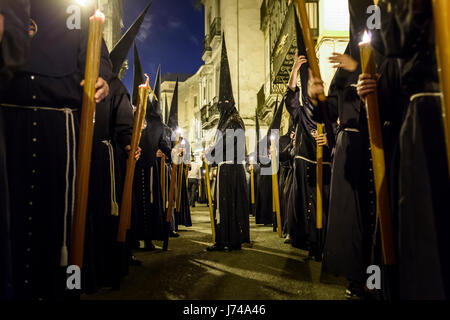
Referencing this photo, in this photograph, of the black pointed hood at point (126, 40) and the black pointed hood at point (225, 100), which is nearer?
the black pointed hood at point (126, 40)

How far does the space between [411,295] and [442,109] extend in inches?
32.8

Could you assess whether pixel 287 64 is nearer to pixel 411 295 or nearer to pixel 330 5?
pixel 330 5

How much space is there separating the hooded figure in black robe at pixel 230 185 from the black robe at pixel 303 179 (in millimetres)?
891

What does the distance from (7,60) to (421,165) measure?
205 cm

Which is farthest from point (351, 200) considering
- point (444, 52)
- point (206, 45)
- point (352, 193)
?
point (206, 45)

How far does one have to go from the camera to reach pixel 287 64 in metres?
15.2

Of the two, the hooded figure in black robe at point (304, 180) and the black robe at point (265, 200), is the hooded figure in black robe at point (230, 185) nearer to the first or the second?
the hooded figure in black robe at point (304, 180)

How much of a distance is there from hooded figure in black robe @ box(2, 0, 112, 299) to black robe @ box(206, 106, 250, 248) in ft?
11.6

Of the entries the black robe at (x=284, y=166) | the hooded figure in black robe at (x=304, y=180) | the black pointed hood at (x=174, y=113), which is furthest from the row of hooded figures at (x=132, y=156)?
the black robe at (x=284, y=166)

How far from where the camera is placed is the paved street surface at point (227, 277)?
9.49ft

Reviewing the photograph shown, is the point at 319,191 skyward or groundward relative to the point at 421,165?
groundward

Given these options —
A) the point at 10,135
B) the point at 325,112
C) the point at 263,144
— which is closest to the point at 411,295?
the point at 325,112

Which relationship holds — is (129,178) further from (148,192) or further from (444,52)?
(444,52)

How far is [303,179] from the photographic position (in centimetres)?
491
